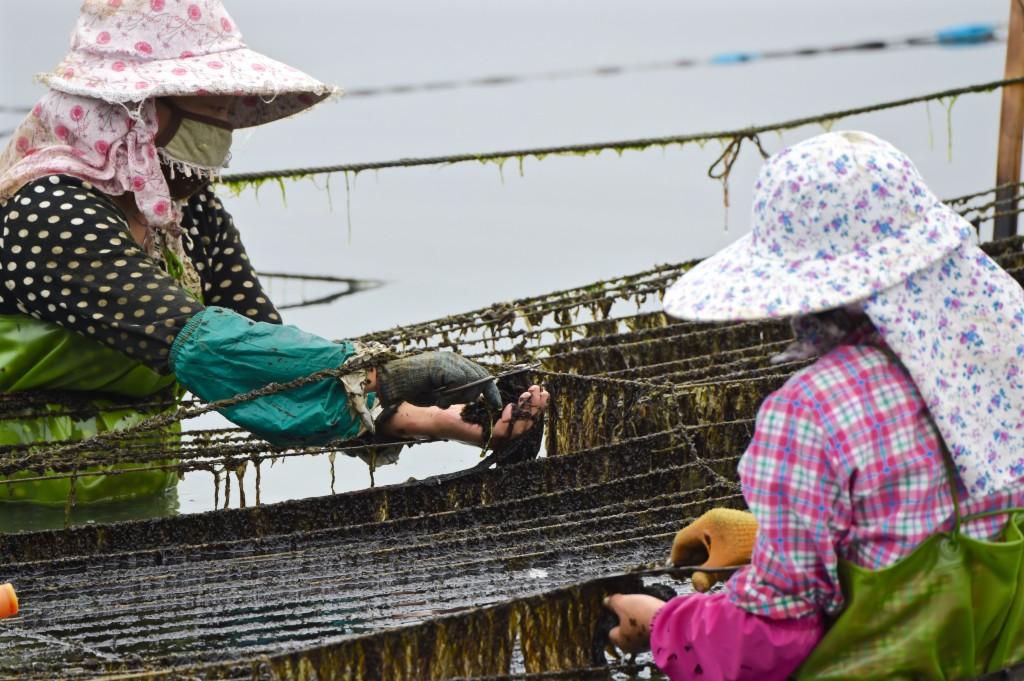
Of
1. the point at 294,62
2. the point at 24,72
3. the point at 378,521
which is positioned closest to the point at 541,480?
the point at 378,521

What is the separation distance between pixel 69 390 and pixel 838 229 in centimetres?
222

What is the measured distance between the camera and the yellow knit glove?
8.50 ft

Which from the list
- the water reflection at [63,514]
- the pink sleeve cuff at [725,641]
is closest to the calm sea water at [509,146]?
the water reflection at [63,514]

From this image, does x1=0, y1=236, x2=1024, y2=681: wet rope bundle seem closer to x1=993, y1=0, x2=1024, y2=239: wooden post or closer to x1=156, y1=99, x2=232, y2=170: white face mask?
x1=156, y1=99, x2=232, y2=170: white face mask

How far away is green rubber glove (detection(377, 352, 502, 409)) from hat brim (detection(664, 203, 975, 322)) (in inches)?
53.5

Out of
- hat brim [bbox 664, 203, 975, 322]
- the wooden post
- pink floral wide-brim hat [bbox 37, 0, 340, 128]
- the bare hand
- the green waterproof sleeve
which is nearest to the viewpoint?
hat brim [bbox 664, 203, 975, 322]

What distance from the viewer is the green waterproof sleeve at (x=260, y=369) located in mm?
3377

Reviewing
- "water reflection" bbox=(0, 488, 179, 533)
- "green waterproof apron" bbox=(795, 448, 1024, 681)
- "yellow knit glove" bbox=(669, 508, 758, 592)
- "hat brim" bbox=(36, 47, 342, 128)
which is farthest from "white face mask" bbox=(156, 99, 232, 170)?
"green waterproof apron" bbox=(795, 448, 1024, 681)

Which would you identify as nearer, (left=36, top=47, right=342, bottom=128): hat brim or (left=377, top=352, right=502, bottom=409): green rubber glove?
(left=36, top=47, right=342, bottom=128): hat brim

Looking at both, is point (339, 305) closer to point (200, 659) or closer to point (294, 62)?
point (200, 659)

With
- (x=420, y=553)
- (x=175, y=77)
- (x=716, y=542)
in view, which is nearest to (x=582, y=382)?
(x=420, y=553)

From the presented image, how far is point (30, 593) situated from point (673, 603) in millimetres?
1547

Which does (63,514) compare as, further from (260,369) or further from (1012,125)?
(1012,125)

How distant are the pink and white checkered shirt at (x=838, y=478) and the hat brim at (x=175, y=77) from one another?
71.0 inches
